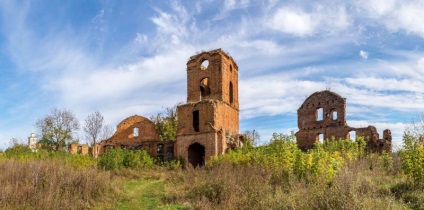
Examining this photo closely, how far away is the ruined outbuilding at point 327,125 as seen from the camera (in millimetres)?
29097

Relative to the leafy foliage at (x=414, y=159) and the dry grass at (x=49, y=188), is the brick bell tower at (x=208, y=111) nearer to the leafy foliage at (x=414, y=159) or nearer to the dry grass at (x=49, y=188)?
the dry grass at (x=49, y=188)

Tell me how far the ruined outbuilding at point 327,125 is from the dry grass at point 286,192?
18.1 meters

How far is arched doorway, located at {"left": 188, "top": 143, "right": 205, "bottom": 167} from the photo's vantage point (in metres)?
25.4

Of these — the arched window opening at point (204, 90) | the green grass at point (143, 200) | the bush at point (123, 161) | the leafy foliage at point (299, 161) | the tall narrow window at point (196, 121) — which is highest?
the arched window opening at point (204, 90)

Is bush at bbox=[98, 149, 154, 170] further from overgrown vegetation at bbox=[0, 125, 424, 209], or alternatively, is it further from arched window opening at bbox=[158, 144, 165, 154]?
overgrown vegetation at bbox=[0, 125, 424, 209]

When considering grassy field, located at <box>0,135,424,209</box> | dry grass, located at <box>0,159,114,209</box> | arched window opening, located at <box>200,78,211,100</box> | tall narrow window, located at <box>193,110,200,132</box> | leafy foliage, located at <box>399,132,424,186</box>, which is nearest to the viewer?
grassy field, located at <box>0,135,424,209</box>

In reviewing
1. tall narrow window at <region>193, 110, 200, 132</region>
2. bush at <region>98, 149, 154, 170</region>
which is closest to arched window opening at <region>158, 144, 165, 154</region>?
tall narrow window at <region>193, 110, 200, 132</region>

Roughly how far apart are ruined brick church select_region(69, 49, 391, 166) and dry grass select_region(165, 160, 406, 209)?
10151 mm

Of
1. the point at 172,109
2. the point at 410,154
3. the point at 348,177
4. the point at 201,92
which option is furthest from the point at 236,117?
the point at 348,177

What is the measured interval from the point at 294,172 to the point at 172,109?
29684 mm

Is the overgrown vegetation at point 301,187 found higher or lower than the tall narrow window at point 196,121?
lower

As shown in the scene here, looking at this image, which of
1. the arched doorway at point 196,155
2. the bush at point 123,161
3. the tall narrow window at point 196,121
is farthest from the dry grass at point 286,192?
the tall narrow window at point 196,121

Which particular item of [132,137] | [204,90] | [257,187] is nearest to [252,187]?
[257,187]

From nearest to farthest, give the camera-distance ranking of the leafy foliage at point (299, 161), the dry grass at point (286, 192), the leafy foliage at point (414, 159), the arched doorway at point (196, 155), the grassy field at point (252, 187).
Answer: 1. the dry grass at point (286, 192)
2. the grassy field at point (252, 187)
3. the leafy foliage at point (414, 159)
4. the leafy foliage at point (299, 161)
5. the arched doorway at point (196, 155)
